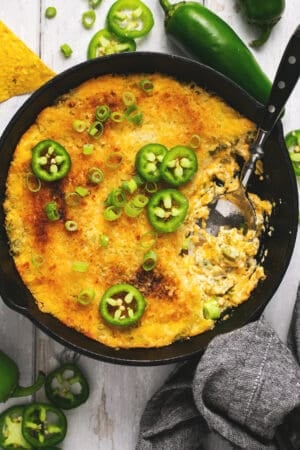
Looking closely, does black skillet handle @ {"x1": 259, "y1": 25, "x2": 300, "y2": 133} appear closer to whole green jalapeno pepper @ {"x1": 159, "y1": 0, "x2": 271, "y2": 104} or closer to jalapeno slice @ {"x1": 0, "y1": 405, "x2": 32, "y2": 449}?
whole green jalapeno pepper @ {"x1": 159, "y1": 0, "x2": 271, "y2": 104}

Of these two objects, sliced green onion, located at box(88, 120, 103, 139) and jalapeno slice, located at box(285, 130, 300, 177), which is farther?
jalapeno slice, located at box(285, 130, 300, 177)

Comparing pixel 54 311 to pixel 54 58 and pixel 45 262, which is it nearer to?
pixel 45 262

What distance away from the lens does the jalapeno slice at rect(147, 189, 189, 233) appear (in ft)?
7.86

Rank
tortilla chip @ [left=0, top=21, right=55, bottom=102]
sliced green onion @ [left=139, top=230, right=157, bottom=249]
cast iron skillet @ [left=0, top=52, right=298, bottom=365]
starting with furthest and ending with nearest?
tortilla chip @ [left=0, top=21, right=55, bottom=102]
sliced green onion @ [left=139, top=230, right=157, bottom=249]
cast iron skillet @ [left=0, top=52, right=298, bottom=365]

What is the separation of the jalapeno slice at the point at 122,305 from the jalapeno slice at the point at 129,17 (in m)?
0.85

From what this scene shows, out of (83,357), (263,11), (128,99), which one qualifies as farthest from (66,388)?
(263,11)

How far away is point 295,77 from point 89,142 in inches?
26.5

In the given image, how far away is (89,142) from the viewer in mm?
2422

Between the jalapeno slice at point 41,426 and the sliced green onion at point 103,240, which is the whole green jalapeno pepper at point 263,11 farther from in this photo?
the jalapeno slice at point 41,426

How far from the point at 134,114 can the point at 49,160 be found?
0.31 meters

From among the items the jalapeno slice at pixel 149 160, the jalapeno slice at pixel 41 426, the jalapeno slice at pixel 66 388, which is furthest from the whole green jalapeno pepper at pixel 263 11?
the jalapeno slice at pixel 41 426

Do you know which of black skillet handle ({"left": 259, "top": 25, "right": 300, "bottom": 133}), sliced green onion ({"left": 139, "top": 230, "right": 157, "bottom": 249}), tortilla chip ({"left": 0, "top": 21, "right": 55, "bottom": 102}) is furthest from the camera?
A: tortilla chip ({"left": 0, "top": 21, "right": 55, "bottom": 102})

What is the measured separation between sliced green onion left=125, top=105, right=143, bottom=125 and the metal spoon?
14.2 inches

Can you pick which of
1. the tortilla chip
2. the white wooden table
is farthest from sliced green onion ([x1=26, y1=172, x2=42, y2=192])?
the white wooden table
